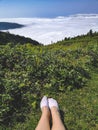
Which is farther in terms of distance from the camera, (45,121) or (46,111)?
(46,111)

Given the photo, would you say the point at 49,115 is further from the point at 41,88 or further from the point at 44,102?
the point at 41,88

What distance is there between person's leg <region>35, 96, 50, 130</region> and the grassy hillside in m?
0.43

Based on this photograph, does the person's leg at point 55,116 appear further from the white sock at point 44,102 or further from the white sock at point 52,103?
the white sock at point 44,102

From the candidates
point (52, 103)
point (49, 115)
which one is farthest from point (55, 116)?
point (52, 103)

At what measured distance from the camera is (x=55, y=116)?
11.4 m

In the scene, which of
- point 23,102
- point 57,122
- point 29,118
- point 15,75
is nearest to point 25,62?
point 15,75

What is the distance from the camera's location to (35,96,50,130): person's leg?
1055 cm

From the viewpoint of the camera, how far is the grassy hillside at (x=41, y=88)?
1230cm

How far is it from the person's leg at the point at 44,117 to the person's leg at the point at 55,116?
0.17m

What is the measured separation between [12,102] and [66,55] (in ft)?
26.9

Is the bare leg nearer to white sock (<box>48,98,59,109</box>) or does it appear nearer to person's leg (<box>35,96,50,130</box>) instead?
person's leg (<box>35,96,50,130</box>)

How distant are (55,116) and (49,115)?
333mm

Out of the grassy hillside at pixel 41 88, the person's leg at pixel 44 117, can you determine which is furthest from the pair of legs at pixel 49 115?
the grassy hillside at pixel 41 88

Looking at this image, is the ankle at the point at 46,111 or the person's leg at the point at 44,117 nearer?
the person's leg at the point at 44,117
